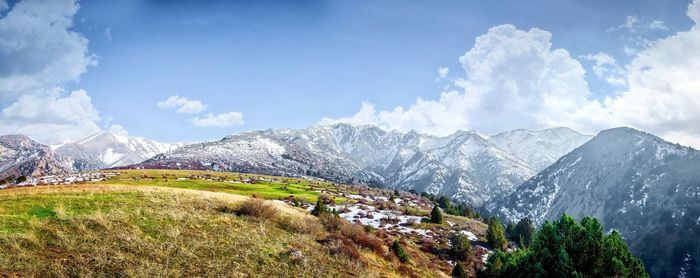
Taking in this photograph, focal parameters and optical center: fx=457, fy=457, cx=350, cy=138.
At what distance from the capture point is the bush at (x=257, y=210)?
33562 millimetres

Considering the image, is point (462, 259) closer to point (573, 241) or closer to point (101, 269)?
point (573, 241)

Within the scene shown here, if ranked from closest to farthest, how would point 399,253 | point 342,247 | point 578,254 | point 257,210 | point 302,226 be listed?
point 342,247
point 578,254
point 302,226
point 257,210
point 399,253

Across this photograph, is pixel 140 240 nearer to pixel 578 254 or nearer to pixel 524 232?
pixel 578 254

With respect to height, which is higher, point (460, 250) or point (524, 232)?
point (460, 250)

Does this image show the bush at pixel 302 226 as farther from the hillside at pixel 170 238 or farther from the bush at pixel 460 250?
the bush at pixel 460 250

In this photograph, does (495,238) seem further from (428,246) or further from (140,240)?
(140,240)

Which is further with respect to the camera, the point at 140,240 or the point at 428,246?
the point at 428,246

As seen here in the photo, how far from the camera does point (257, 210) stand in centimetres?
3391

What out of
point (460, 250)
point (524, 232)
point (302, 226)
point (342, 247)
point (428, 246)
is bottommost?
point (524, 232)

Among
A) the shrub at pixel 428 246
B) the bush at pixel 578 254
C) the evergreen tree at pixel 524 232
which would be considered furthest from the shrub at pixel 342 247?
the evergreen tree at pixel 524 232

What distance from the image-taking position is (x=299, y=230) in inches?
1270

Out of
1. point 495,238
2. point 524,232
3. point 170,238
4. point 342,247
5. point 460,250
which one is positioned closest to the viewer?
point 170,238

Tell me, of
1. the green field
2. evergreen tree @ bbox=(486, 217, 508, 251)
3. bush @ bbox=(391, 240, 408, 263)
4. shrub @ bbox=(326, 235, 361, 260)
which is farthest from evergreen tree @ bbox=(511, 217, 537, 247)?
the green field

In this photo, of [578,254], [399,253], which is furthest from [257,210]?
[578,254]
